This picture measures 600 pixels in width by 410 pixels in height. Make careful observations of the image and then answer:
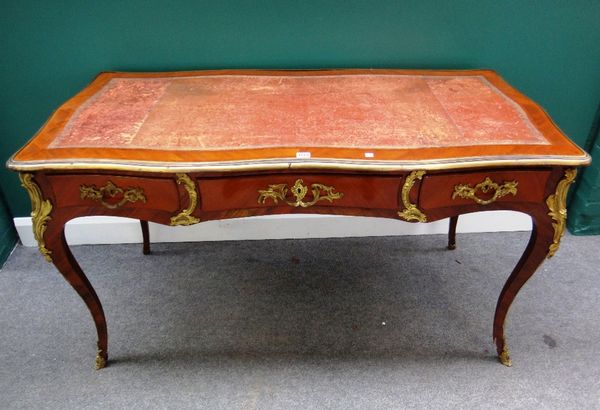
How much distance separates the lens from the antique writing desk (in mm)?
1032

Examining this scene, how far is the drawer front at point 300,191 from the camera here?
1.07 m

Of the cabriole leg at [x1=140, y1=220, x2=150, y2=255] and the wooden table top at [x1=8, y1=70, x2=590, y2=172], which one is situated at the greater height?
the wooden table top at [x1=8, y1=70, x2=590, y2=172]

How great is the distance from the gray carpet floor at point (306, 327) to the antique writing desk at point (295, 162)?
392 millimetres

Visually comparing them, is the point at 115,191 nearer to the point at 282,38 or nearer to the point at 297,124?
the point at 297,124

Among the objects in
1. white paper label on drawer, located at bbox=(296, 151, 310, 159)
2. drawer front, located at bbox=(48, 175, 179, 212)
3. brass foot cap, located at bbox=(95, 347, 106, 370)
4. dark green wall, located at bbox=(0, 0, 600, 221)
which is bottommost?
brass foot cap, located at bbox=(95, 347, 106, 370)

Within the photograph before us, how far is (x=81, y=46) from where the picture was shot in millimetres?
Result: 1557

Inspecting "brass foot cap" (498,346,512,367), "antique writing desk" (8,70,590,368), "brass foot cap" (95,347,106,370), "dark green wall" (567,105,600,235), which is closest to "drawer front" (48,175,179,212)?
"antique writing desk" (8,70,590,368)

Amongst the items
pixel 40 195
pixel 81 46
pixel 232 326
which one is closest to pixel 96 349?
pixel 232 326

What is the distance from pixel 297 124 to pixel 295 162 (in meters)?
0.19

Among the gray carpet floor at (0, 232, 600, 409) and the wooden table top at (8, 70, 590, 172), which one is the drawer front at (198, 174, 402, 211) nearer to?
the wooden table top at (8, 70, 590, 172)

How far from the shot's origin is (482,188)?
1.11 meters

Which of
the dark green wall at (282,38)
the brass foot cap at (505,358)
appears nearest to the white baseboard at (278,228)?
the dark green wall at (282,38)

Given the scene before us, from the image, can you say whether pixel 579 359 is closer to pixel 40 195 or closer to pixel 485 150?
pixel 485 150

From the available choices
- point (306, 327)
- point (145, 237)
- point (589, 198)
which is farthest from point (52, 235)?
point (589, 198)
